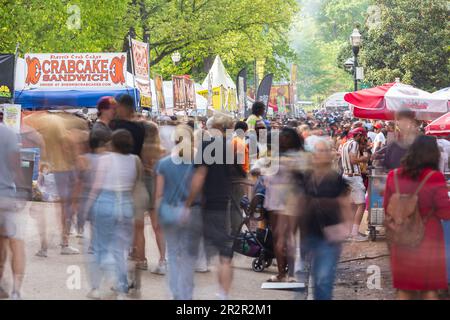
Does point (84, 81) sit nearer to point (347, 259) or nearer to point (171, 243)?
point (347, 259)

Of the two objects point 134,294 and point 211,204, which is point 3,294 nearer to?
point 134,294

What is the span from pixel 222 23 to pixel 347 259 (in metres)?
24.7

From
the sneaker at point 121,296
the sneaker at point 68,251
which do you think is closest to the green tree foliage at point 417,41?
the sneaker at point 68,251

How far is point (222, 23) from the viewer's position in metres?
36.5

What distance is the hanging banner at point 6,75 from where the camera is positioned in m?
19.3

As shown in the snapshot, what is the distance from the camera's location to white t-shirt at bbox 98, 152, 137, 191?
8.32 metres

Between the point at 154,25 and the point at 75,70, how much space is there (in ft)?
47.4

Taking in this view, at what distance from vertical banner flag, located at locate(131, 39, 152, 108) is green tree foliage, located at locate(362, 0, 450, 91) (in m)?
19.0

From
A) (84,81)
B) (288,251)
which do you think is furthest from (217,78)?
(288,251)

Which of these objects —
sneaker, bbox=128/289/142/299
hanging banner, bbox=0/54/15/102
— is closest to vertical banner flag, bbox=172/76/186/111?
hanging banner, bbox=0/54/15/102

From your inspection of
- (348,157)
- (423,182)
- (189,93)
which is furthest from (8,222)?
(189,93)

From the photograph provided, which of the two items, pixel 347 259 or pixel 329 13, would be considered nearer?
pixel 347 259

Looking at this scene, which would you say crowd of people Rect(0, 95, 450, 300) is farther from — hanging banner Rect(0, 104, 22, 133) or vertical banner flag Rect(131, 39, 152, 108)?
hanging banner Rect(0, 104, 22, 133)
